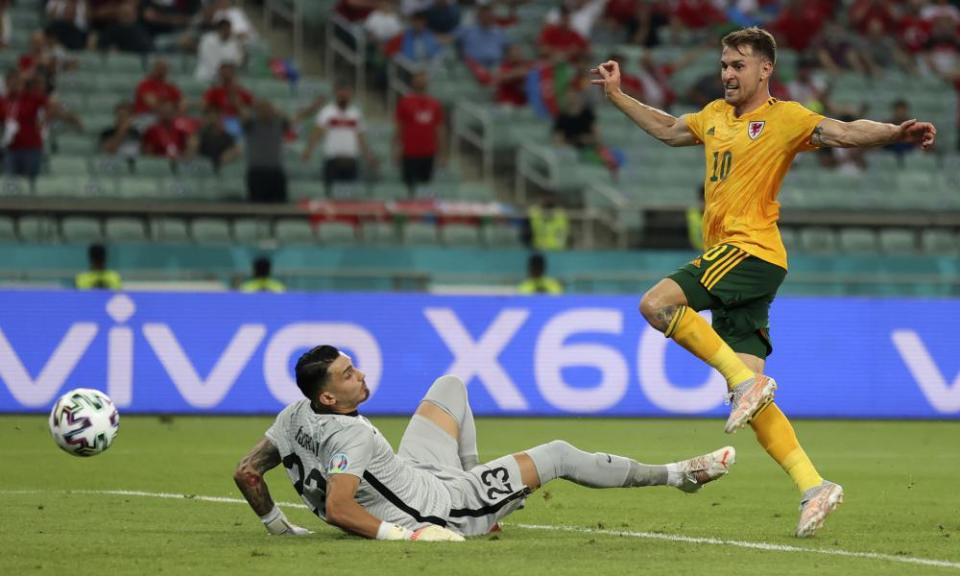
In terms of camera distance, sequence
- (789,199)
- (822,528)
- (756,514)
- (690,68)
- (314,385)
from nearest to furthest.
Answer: (314,385) → (822,528) → (756,514) → (789,199) → (690,68)

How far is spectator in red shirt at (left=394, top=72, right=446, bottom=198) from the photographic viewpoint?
1961cm

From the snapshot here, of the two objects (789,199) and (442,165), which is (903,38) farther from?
(442,165)

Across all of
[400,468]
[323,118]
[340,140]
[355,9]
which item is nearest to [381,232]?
[340,140]

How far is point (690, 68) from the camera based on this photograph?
23.4 meters

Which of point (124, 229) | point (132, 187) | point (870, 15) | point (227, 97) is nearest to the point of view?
point (124, 229)

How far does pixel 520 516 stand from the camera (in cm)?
896

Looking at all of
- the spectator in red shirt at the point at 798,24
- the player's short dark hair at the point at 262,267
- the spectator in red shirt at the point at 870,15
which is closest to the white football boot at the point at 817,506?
the player's short dark hair at the point at 262,267

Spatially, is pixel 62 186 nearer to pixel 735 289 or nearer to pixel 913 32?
pixel 735 289

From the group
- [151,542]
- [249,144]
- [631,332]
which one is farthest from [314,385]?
[249,144]

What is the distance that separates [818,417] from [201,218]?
21.7 ft

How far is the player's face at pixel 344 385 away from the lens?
7484mm

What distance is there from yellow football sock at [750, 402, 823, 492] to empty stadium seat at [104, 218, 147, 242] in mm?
9958

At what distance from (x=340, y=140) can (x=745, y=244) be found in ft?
37.2

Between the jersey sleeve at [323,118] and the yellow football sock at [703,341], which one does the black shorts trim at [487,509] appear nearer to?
the yellow football sock at [703,341]
